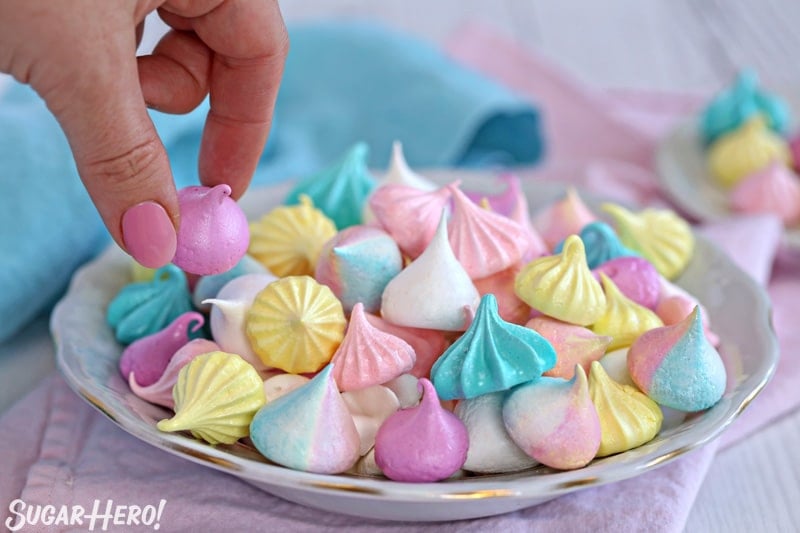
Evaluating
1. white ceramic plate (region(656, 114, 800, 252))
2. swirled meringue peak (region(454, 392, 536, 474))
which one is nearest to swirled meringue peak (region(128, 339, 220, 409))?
swirled meringue peak (region(454, 392, 536, 474))

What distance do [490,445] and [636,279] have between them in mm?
250

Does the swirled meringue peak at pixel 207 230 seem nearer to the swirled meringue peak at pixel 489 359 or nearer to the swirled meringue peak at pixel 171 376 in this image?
the swirled meringue peak at pixel 171 376

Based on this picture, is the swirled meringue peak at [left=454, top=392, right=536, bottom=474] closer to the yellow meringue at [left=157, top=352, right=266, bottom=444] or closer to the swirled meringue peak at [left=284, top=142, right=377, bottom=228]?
the yellow meringue at [left=157, top=352, right=266, bottom=444]

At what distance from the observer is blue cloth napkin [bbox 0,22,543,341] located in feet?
3.42

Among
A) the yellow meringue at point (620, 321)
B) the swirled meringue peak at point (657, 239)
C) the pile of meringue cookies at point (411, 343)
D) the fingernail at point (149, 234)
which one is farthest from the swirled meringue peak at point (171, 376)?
the swirled meringue peak at point (657, 239)

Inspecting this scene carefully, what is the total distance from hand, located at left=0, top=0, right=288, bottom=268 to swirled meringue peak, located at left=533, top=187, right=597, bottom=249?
0.34 meters

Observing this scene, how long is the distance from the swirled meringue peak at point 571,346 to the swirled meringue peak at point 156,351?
12.5 inches

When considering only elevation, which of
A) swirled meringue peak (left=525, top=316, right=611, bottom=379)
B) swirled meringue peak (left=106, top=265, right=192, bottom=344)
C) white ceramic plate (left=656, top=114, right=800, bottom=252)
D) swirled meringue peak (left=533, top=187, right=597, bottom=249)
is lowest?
white ceramic plate (left=656, top=114, right=800, bottom=252)

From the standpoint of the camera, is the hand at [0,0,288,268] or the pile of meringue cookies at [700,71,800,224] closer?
the hand at [0,0,288,268]

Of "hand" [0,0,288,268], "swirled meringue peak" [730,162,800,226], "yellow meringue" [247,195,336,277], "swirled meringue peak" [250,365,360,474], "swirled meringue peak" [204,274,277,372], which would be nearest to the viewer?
"hand" [0,0,288,268]

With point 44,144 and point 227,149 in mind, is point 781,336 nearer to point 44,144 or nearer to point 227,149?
point 227,149

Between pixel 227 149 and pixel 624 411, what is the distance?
412 mm

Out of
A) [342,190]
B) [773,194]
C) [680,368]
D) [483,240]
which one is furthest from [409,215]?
[773,194]

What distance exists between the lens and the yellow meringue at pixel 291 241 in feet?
2.81
